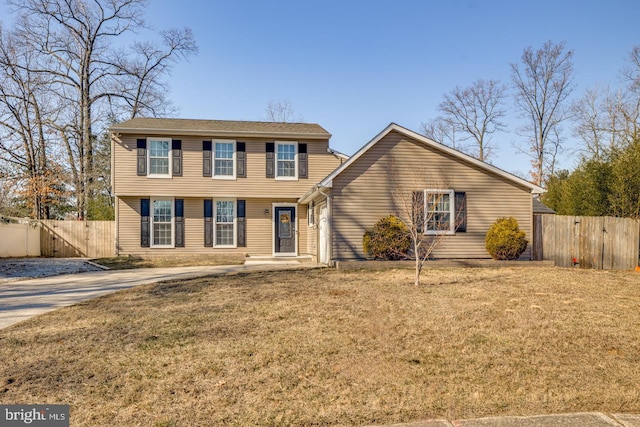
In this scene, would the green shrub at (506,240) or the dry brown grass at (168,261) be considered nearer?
the green shrub at (506,240)

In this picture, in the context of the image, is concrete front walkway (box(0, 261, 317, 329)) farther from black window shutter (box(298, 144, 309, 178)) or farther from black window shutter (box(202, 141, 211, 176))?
black window shutter (box(298, 144, 309, 178))

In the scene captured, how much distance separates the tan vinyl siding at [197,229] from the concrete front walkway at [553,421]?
1443 centimetres

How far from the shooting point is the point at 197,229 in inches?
662

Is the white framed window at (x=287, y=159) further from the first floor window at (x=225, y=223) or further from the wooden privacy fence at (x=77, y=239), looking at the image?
the wooden privacy fence at (x=77, y=239)

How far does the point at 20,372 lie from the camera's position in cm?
398

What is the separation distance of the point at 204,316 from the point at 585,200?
15.2 metres

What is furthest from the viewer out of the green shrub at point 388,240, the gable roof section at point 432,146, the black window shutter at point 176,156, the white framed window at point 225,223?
the white framed window at point 225,223

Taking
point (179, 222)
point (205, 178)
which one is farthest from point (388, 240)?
point (179, 222)

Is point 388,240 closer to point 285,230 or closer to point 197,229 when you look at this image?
point 285,230

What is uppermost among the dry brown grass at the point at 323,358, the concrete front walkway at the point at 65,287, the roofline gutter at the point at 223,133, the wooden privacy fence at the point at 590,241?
the roofline gutter at the point at 223,133

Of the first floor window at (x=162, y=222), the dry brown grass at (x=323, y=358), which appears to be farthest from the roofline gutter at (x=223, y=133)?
the dry brown grass at (x=323, y=358)

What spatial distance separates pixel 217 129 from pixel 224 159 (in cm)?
123

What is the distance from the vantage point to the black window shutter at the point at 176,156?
16.5 metres

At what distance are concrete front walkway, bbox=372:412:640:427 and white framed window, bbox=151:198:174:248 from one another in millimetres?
15263
